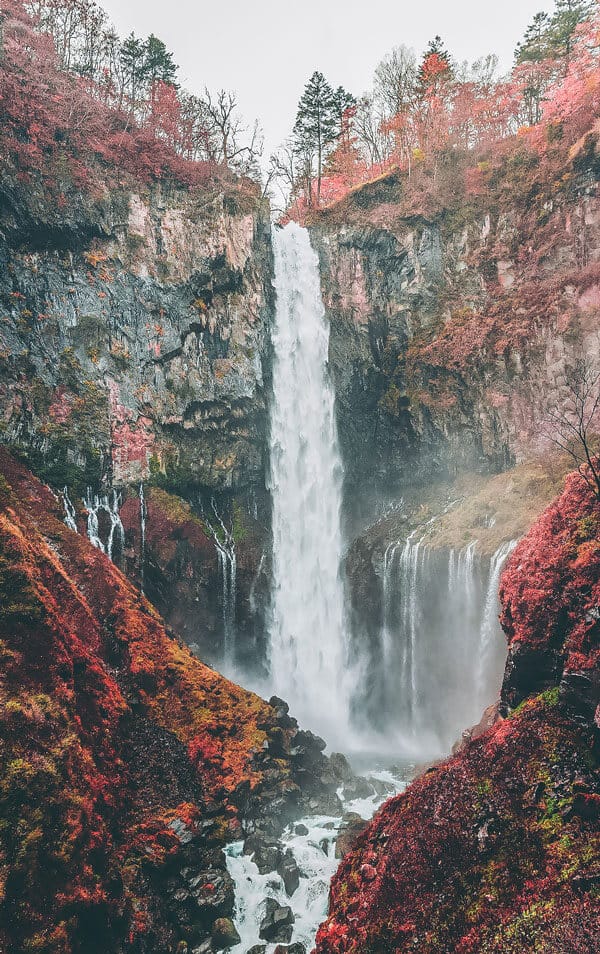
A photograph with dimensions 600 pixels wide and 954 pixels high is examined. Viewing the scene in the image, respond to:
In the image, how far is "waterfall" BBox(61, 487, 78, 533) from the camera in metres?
→ 21.0

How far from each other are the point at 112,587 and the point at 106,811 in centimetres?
737

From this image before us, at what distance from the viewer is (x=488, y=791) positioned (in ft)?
29.8

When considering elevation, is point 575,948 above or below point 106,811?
above

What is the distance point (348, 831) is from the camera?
15016mm

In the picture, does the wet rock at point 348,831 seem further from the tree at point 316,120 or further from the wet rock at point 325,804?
the tree at point 316,120

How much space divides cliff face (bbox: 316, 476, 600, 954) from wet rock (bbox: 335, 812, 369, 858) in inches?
168

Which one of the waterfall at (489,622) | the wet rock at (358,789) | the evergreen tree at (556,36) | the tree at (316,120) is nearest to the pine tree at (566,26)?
the evergreen tree at (556,36)

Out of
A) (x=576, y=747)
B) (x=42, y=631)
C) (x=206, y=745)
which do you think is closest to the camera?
(x=576, y=747)

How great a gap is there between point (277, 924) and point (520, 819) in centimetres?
751

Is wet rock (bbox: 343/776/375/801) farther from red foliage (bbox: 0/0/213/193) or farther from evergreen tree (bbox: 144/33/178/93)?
evergreen tree (bbox: 144/33/178/93)

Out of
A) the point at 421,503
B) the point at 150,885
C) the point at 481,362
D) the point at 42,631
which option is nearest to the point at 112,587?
the point at 42,631

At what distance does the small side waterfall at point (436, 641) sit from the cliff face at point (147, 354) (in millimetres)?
7419

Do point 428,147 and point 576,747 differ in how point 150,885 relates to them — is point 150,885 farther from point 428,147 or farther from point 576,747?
Result: point 428,147

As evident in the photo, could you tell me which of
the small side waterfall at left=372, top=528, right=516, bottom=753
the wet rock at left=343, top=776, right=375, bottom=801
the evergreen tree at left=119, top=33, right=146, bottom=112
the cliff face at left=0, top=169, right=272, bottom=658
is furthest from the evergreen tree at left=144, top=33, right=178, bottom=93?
the wet rock at left=343, top=776, right=375, bottom=801
